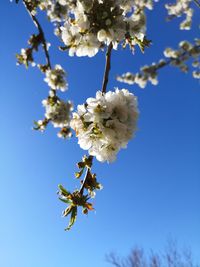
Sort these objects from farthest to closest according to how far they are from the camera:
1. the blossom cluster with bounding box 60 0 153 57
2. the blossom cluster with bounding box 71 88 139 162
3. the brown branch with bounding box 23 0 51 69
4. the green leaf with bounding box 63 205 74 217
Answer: the brown branch with bounding box 23 0 51 69 < the blossom cluster with bounding box 60 0 153 57 < the green leaf with bounding box 63 205 74 217 < the blossom cluster with bounding box 71 88 139 162

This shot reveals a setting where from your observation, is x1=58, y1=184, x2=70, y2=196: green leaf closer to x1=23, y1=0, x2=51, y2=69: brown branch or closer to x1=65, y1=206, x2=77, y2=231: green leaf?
x1=65, y1=206, x2=77, y2=231: green leaf

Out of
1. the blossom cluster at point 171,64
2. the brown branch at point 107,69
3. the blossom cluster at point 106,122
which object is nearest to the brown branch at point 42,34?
the brown branch at point 107,69

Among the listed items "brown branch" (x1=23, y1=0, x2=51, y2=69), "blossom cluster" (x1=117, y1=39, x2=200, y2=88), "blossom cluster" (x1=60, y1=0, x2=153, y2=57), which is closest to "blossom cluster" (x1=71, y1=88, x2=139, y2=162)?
"blossom cluster" (x1=60, y1=0, x2=153, y2=57)

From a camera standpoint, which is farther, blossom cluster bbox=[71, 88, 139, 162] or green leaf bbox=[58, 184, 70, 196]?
green leaf bbox=[58, 184, 70, 196]

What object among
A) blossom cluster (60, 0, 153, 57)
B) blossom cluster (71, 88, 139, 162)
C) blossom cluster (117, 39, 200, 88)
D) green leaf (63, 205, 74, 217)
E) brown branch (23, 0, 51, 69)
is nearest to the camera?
blossom cluster (71, 88, 139, 162)

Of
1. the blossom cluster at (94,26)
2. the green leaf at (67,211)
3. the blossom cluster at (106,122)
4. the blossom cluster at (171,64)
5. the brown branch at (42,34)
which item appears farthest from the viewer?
→ the blossom cluster at (171,64)

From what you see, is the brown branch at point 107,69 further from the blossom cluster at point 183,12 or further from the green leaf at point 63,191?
the blossom cluster at point 183,12
